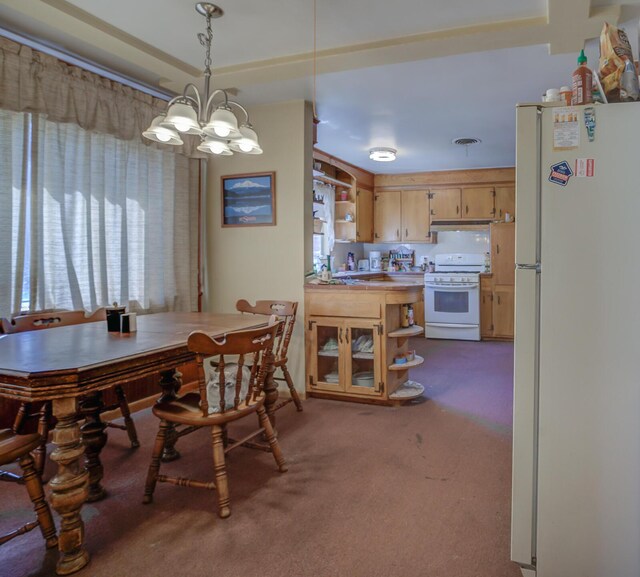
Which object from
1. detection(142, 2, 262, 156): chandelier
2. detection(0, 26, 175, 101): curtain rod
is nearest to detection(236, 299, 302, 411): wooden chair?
detection(142, 2, 262, 156): chandelier

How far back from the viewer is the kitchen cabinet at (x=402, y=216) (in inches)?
272

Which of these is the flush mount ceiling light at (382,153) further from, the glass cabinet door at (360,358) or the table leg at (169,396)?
the table leg at (169,396)

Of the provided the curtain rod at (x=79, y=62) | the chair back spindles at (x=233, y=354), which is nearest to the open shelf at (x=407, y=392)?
the chair back spindles at (x=233, y=354)

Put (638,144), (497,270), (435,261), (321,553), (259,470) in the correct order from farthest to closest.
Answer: (435,261), (497,270), (259,470), (321,553), (638,144)

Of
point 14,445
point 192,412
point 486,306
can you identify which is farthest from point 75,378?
point 486,306

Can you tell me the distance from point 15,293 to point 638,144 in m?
3.02

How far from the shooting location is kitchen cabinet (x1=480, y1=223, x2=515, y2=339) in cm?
623

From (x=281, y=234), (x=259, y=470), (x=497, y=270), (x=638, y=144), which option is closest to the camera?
(x=638, y=144)

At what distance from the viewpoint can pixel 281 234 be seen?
12.4 feet

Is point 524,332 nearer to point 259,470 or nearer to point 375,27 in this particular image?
point 259,470

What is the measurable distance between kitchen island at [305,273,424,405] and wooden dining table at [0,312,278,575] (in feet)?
4.76

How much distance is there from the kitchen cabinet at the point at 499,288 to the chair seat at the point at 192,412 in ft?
16.2

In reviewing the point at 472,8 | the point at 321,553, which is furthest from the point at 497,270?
the point at 321,553

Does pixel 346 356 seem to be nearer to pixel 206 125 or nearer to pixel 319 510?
pixel 319 510
